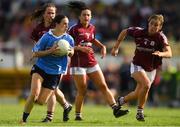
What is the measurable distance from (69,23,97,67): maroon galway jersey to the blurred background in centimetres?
1106

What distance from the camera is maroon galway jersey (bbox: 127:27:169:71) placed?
56.6 feet

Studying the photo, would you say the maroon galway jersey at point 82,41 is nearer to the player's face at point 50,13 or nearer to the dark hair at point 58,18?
the player's face at point 50,13

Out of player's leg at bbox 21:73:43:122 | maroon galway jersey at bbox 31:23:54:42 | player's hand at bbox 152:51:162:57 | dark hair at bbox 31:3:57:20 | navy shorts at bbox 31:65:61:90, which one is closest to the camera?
player's leg at bbox 21:73:43:122

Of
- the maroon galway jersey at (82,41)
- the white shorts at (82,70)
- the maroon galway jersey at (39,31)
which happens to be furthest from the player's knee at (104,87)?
the maroon galway jersey at (39,31)

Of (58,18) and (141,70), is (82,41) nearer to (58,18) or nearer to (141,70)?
(141,70)

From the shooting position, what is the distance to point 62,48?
51.8 ft

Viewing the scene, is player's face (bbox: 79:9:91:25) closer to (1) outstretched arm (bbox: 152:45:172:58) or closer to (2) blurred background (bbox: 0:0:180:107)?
(1) outstretched arm (bbox: 152:45:172:58)

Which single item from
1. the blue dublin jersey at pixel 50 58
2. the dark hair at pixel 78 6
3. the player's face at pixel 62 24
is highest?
the dark hair at pixel 78 6

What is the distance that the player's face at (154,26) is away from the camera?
1703 cm

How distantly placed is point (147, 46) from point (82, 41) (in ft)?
4.37

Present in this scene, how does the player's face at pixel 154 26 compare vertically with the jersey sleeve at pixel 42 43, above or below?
above

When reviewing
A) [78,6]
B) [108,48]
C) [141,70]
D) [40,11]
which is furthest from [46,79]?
[108,48]

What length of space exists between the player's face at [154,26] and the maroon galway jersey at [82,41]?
1.28m

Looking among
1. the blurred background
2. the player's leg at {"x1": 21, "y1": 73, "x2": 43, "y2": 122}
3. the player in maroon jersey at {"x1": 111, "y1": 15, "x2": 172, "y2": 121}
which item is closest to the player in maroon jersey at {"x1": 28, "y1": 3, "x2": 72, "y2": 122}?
the player's leg at {"x1": 21, "y1": 73, "x2": 43, "y2": 122}
